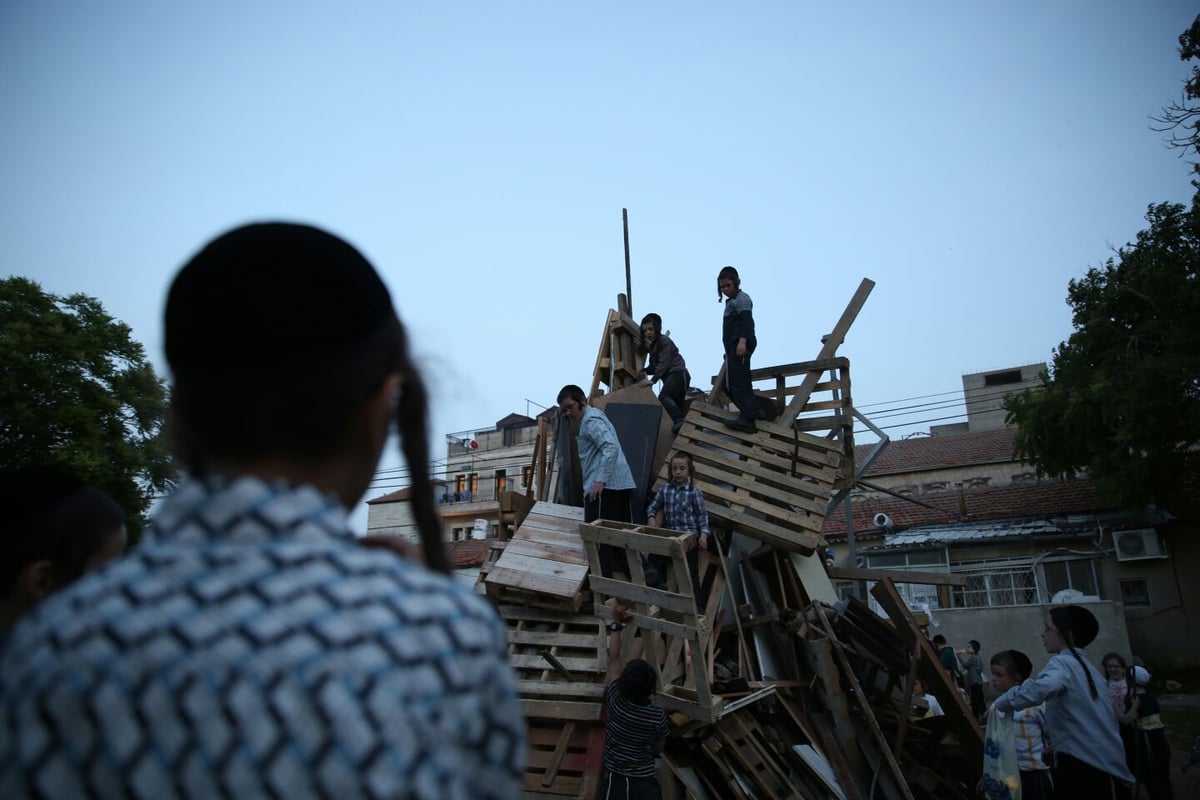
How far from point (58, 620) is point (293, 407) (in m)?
0.33

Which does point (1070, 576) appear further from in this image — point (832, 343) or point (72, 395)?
point (72, 395)

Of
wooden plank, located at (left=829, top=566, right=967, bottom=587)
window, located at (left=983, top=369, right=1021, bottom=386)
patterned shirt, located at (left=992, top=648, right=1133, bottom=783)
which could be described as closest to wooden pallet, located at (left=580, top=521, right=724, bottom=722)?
patterned shirt, located at (left=992, top=648, right=1133, bottom=783)

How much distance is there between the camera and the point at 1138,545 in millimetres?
22141

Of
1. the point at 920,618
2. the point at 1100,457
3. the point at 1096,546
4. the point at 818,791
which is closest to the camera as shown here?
the point at 818,791

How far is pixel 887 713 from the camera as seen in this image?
904cm

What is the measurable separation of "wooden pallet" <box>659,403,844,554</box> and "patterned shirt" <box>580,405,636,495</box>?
1.22 meters

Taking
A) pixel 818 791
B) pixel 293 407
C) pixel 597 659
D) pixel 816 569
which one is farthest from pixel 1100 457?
pixel 293 407

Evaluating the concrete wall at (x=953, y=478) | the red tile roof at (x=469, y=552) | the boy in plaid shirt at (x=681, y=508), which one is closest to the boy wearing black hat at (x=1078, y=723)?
the boy in plaid shirt at (x=681, y=508)

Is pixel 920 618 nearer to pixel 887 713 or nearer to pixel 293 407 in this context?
pixel 887 713

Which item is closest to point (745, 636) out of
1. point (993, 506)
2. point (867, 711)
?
point (867, 711)

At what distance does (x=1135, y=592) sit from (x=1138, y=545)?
1.48 m

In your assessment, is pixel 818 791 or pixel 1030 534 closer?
pixel 818 791

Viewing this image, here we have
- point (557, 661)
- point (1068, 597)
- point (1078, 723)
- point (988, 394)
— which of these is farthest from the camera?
point (988, 394)

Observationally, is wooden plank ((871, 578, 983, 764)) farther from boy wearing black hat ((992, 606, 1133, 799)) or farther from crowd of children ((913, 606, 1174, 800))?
boy wearing black hat ((992, 606, 1133, 799))
